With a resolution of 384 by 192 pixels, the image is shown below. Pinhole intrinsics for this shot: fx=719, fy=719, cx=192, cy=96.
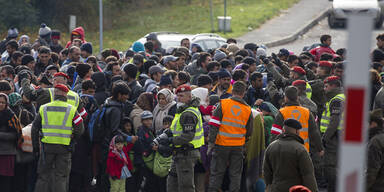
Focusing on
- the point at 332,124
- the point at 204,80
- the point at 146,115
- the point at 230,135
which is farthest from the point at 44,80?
the point at 332,124

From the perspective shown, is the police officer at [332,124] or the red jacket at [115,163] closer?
the red jacket at [115,163]

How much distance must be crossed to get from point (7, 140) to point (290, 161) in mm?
4226

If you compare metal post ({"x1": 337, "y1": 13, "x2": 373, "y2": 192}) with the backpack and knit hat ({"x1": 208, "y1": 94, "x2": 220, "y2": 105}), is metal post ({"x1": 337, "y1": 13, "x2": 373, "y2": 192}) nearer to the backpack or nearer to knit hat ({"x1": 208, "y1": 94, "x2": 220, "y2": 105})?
the backpack

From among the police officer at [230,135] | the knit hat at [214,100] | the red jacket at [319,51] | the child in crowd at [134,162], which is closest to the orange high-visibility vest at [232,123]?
the police officer at [230,135]

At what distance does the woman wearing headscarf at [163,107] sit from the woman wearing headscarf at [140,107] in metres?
0.24

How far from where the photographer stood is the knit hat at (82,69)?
11641 millimetres

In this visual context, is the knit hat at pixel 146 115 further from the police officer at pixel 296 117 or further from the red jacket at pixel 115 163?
the police officer at pixel 296 117

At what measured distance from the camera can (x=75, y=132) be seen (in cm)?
1009

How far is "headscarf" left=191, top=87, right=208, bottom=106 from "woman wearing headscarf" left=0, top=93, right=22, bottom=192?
2640 millimetres

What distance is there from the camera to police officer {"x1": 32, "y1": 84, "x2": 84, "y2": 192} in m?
9.92

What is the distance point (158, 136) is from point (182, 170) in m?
0.65

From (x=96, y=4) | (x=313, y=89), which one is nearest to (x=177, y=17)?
(x=96, y=4)

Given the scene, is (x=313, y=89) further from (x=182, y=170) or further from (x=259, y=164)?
(x=182, y=170)

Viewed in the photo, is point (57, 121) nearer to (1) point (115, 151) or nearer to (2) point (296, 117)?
(1) point (115, 151)
